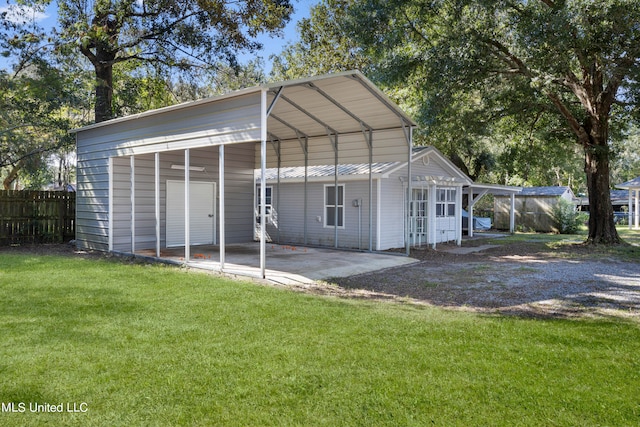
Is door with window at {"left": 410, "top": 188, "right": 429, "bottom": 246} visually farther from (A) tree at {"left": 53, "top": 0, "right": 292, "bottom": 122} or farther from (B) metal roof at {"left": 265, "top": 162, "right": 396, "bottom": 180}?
(A) tree at {"left": 53, "top": 0, "right": 292, "bottom": 122}

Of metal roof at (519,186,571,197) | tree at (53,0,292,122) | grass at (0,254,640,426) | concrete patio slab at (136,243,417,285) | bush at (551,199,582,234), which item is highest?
tree at (53,0,292,122)

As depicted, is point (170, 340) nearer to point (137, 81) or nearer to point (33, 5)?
point (33, 5)

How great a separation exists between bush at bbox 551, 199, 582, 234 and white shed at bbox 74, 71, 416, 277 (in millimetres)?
12781

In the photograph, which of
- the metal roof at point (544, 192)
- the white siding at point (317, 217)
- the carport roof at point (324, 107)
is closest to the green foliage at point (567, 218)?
the metal roof at point (544, 192)

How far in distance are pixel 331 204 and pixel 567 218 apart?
47.4 ft

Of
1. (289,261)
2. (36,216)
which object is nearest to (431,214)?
(289,261)

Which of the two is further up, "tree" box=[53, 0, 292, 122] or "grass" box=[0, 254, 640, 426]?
"tree" box=[53, 0, 292, 122]

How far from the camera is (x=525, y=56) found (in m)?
11.7

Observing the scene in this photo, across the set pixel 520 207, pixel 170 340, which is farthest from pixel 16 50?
pixel 520 207

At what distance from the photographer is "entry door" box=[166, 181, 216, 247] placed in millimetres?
12148

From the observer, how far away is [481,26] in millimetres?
11312

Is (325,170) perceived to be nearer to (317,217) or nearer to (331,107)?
(317,217)

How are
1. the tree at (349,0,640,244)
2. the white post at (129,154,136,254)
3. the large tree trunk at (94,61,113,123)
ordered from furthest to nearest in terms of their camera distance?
the large tree trunk at (94,61,113,123), the white post at (129,154,136,254), the tree at (349,0,640,244)

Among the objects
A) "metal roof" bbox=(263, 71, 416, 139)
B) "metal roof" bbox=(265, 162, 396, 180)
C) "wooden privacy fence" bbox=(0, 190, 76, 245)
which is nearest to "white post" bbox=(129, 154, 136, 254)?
"metal roof" bbox=(263, 71, 416, 139)
